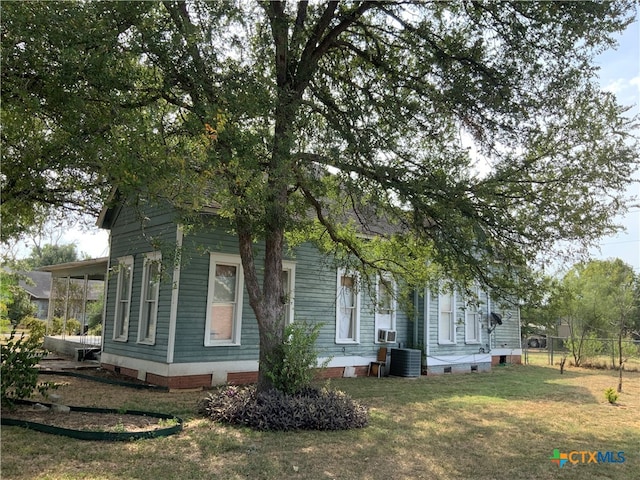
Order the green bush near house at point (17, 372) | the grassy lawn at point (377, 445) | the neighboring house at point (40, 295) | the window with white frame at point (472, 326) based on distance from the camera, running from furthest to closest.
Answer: the neighboring house at point (40, 295) < the window with white frame at point (472, 326) < the green bush near house at point (17, 372) < the grassy lawn at point (377, 445)

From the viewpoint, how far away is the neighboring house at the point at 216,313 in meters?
10.3

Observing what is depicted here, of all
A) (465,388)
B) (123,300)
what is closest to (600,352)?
(465,388)

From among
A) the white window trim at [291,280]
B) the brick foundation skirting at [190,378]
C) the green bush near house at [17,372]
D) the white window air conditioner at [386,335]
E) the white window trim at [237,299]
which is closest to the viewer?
the green bush near house at [17,372]

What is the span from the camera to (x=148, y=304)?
38.1ft

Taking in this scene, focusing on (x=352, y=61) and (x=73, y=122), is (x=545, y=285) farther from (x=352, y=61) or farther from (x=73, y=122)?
(x=73, y=122)

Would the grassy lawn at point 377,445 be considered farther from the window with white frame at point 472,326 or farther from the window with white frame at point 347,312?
the window with white frame at point 472,326

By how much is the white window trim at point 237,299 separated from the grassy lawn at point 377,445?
1.32 metres

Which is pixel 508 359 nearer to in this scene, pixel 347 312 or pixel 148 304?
pixel 347 312

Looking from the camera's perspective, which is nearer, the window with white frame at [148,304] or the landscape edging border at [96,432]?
the landscape edging border at [96,432]

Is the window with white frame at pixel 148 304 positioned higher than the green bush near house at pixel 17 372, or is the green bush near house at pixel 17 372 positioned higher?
the window with white frame at pixel 148 304

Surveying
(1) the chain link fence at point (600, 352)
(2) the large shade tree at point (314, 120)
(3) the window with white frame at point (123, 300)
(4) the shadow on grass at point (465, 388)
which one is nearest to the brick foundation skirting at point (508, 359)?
(1) the chain link fence at point (600, 352)

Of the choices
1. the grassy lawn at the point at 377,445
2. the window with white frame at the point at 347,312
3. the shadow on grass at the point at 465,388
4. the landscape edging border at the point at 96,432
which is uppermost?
the window with white frame at the point at 347,312

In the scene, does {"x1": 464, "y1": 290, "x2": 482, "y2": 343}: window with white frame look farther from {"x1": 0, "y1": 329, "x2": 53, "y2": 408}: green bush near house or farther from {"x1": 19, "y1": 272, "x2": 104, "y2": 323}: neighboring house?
{"x1": 19, "y1": 272, "x2": 104, "y2": 323}: neighboring house

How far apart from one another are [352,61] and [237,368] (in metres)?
7.16
